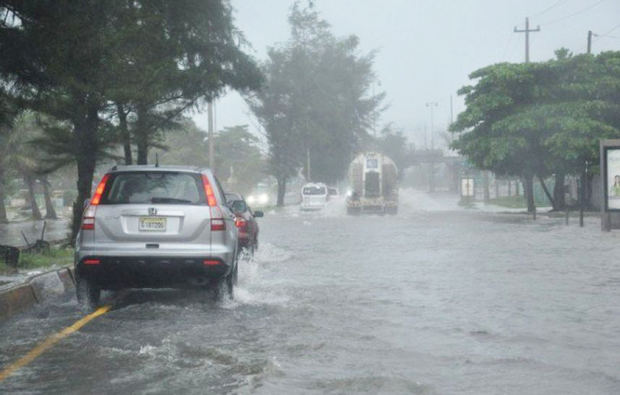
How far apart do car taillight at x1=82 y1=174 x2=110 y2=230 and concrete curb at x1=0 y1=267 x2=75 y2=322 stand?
4.24ft

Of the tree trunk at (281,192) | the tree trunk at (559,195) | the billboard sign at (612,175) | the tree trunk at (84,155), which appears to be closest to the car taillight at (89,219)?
the tree trunk at (84,155)

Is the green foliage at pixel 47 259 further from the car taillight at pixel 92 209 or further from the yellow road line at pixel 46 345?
the yellow road line at pixel 46 345

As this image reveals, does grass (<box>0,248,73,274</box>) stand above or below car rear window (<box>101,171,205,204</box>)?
below

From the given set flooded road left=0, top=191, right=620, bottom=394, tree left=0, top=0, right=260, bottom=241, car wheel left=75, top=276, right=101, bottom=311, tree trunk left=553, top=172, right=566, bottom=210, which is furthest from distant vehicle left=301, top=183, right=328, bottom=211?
car wheel left=75, top=276, right=101, bottom=311

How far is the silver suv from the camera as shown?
399 inches

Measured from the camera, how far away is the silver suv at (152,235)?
1012cm

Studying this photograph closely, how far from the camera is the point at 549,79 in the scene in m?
42.3


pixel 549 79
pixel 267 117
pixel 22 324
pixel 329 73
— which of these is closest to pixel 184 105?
pixel 22 324

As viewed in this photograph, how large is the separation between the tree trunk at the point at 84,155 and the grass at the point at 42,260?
7.54ft

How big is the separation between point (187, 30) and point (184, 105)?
228 centimetres

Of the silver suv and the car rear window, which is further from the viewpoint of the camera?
the car rear window

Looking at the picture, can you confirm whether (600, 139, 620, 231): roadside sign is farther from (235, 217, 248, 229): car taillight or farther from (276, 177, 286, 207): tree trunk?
(276, 177, 286, 207): tree trunk

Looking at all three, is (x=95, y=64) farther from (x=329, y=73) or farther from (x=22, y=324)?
(x=329, y=73)

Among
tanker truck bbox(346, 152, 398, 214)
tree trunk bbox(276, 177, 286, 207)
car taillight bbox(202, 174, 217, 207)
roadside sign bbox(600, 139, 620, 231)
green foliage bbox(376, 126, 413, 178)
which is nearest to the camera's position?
car taillight bbox(202, 174, 217, 207)
